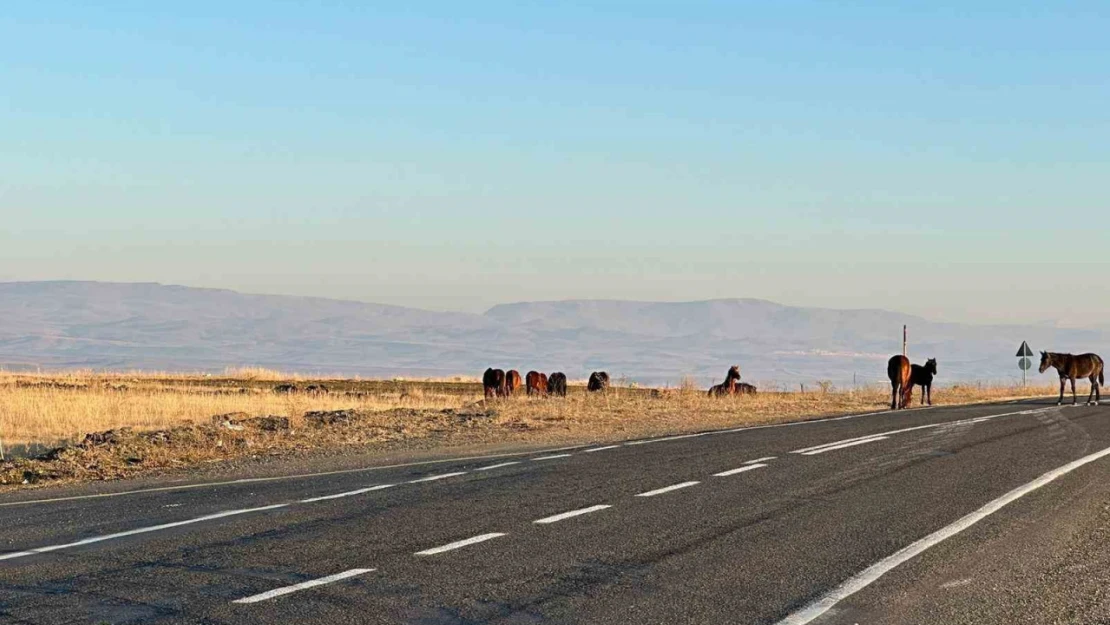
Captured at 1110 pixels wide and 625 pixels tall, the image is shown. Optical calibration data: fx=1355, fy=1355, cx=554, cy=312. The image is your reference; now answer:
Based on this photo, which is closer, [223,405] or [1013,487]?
[1013,487]

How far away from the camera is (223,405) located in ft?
127

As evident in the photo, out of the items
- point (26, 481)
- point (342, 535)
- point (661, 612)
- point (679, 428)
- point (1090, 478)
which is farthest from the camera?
point (679, 428)

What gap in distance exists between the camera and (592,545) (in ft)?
37.5

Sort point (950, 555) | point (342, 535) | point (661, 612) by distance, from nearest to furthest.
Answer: point (661, 612)
point (950, 555)
point (342, 535)

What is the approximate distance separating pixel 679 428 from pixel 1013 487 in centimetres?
1295

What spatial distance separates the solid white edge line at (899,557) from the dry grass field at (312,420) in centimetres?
1012

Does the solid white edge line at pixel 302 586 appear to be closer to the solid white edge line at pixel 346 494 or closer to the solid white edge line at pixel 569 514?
the solid white edge line at pixel 569 514

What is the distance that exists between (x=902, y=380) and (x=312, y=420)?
58.7 ft


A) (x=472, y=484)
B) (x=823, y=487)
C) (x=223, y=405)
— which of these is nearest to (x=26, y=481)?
(x=472, y=484)

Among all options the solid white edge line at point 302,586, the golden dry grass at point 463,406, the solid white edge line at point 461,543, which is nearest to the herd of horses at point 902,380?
the golden dry grass at point 463,406

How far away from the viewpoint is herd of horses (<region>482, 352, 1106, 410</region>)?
38.1m

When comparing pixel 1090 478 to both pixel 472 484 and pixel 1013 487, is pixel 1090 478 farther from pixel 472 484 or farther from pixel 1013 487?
pixel 472 484

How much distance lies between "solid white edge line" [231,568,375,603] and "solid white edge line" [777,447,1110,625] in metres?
3.29

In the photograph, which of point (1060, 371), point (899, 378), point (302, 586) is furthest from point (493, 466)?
point (1060, 371)
